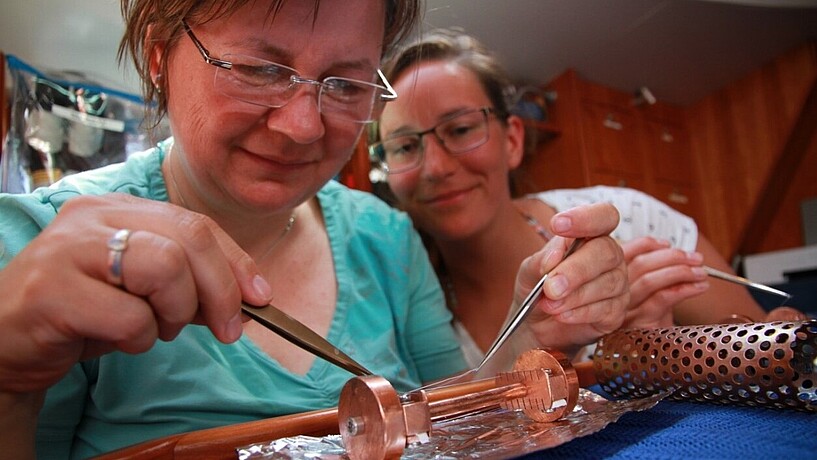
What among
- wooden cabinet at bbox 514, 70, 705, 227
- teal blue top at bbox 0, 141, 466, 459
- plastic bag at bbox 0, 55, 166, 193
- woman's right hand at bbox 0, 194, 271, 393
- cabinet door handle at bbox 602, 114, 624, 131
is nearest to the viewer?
woman's right hand at bbox 0, 194, 271, 393

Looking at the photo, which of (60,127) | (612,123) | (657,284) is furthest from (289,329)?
(612,123)

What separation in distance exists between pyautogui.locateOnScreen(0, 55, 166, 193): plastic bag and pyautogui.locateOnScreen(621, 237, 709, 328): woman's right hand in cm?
93

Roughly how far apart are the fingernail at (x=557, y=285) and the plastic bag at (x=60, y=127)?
90 cm

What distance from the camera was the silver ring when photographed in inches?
11.7

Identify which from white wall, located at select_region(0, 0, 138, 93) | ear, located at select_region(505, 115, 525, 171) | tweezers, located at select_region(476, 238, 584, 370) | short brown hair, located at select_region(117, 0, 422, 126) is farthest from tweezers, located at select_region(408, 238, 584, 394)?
white wall, located at select_region(0, 0, 138, 93)

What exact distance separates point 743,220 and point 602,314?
2517mm

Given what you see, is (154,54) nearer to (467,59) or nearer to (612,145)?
(467,59)

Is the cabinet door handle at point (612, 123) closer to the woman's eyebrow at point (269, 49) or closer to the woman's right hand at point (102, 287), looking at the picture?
the woman's eyebrow at point (269, 49)

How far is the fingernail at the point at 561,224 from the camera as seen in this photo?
1.83 feet

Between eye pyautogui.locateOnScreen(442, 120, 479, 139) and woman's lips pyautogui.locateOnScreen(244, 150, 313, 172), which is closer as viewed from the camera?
woman's lips pyautogui.locateOnScreen(244, 150, 313, 172)

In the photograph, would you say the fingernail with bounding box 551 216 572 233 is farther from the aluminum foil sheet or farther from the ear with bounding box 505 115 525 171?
the ear with bounding box 505 115 525 171

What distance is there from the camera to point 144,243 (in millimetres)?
303

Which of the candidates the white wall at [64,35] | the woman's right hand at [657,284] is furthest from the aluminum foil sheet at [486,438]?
the white wall at [64,35]

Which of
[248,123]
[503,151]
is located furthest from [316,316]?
[503,151]
